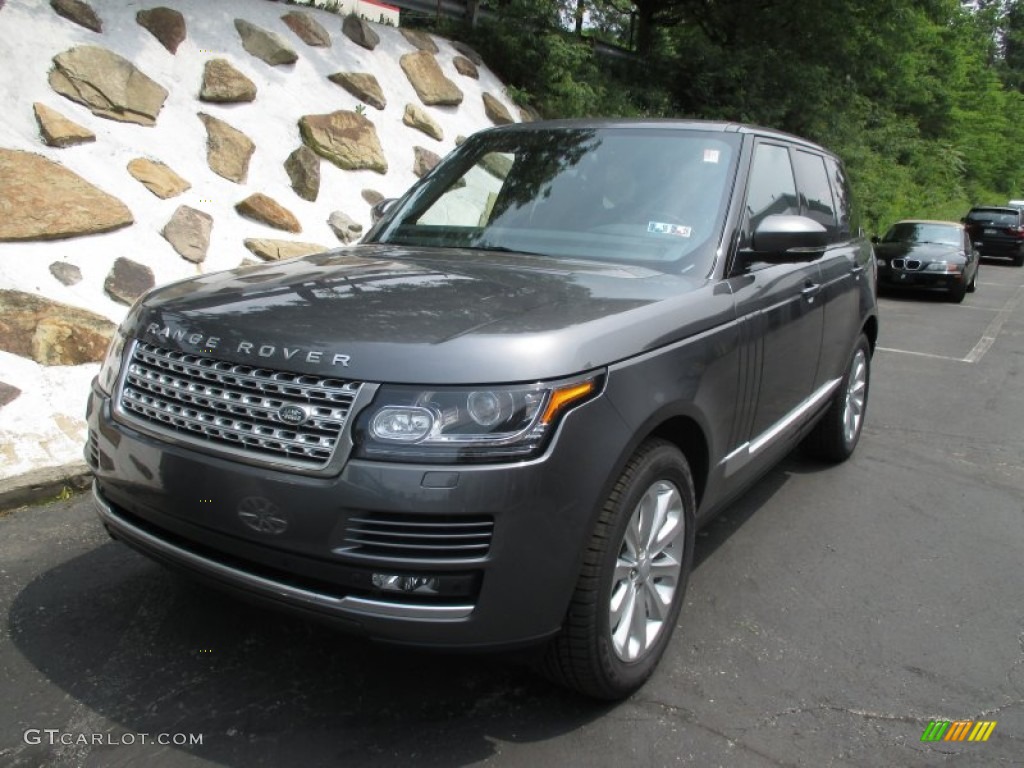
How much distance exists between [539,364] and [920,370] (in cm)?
759

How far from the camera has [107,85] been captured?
275 inches

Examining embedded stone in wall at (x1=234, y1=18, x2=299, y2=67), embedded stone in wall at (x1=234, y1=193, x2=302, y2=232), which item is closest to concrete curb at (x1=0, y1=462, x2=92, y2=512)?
embedded stone in wall at (x1=234, y1=193, x2=302, y2=232)

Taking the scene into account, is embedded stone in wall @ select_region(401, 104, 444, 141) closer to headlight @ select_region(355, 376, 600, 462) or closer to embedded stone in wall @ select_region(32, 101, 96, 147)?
embedded stone in wall @ select_region(32, 101, 96, 147)

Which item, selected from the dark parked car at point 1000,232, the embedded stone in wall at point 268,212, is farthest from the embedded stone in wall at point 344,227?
the dark parked car at point 1000,232

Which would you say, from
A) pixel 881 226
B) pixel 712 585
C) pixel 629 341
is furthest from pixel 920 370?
pixel 881 226

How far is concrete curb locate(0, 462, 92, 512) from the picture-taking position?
4.04 metres

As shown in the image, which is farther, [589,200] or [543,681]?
[589,200]

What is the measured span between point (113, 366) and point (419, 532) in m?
1.31

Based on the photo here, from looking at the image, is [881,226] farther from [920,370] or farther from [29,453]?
[29,453]

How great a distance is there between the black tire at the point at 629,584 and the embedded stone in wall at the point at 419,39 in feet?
29.9

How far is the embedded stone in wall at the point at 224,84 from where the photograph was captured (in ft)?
25.5

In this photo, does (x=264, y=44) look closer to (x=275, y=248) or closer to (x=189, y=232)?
(x=275, y=248)

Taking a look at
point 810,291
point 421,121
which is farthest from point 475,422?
point 421,121

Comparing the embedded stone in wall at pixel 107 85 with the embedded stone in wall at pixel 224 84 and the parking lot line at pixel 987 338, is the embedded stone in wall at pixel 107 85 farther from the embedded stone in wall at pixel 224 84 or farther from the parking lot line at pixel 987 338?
the parking lot line at pixel 987 338
